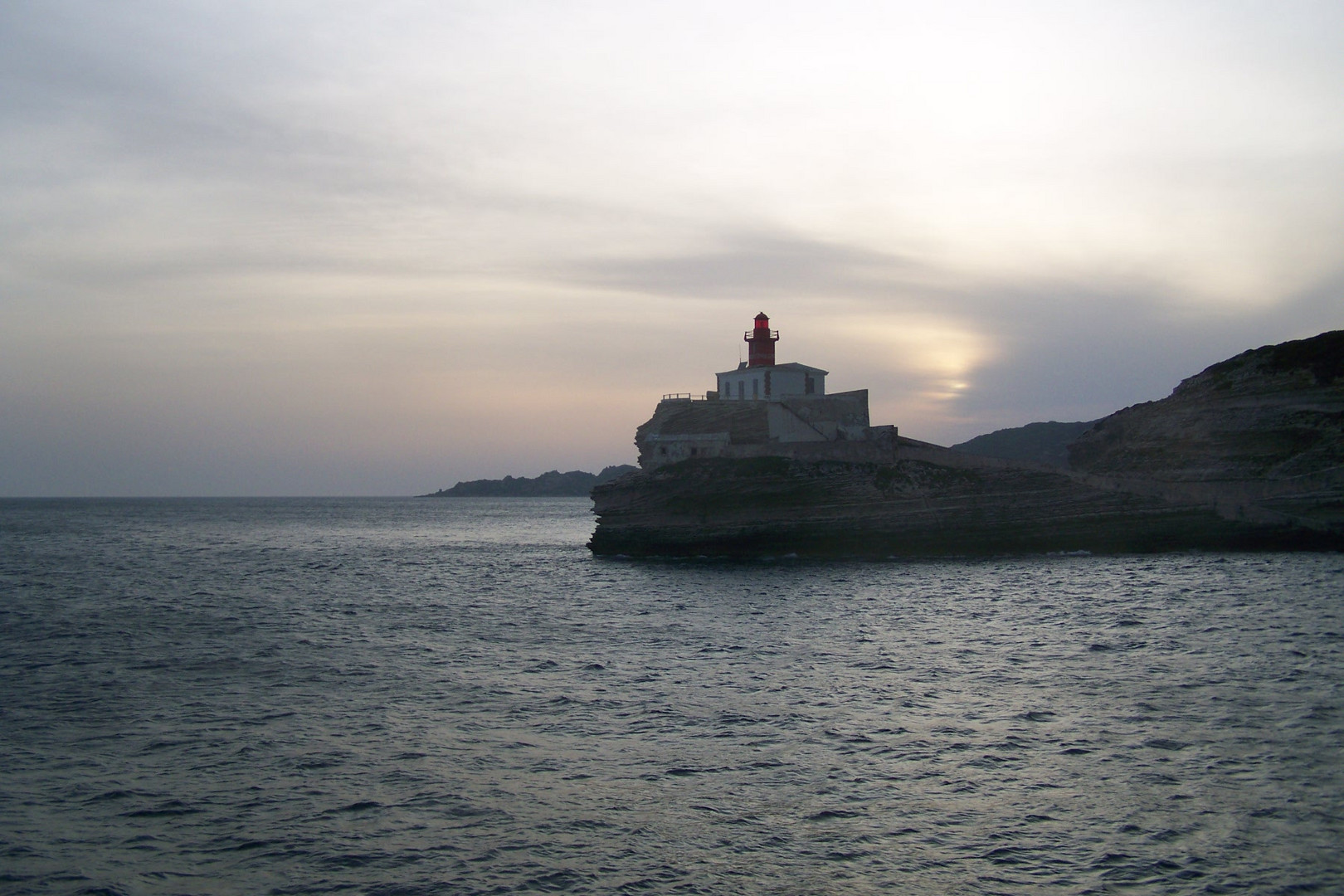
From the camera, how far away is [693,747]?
16.1 m

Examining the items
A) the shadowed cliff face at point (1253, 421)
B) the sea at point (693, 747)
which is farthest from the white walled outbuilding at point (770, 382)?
the sea at point (693, 747)

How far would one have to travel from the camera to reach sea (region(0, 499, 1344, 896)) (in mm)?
11492

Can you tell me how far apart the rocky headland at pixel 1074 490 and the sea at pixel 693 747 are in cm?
1437

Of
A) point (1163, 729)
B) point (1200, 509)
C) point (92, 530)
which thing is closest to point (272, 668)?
point (1163, 729)

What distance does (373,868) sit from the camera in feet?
38.0

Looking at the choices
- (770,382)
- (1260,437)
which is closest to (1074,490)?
(1260,437)

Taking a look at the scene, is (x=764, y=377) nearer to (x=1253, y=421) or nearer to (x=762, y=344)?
(x=762, y=344)

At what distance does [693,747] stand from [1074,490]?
41.0 meters

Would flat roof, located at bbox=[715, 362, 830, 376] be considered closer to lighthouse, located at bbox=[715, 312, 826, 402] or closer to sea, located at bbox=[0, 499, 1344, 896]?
lighthouse, located at bbox=[715, 312, 826, 402]

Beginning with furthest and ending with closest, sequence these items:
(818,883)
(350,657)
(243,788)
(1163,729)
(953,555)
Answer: (953,555) → (350,657) → (1163,729) → (243,788) → (818,883)

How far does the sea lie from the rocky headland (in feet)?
47.1

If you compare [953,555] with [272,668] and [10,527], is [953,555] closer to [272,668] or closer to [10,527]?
[272,668]

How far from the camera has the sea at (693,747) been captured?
11492 millimetres

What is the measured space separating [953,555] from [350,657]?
36.1 m
